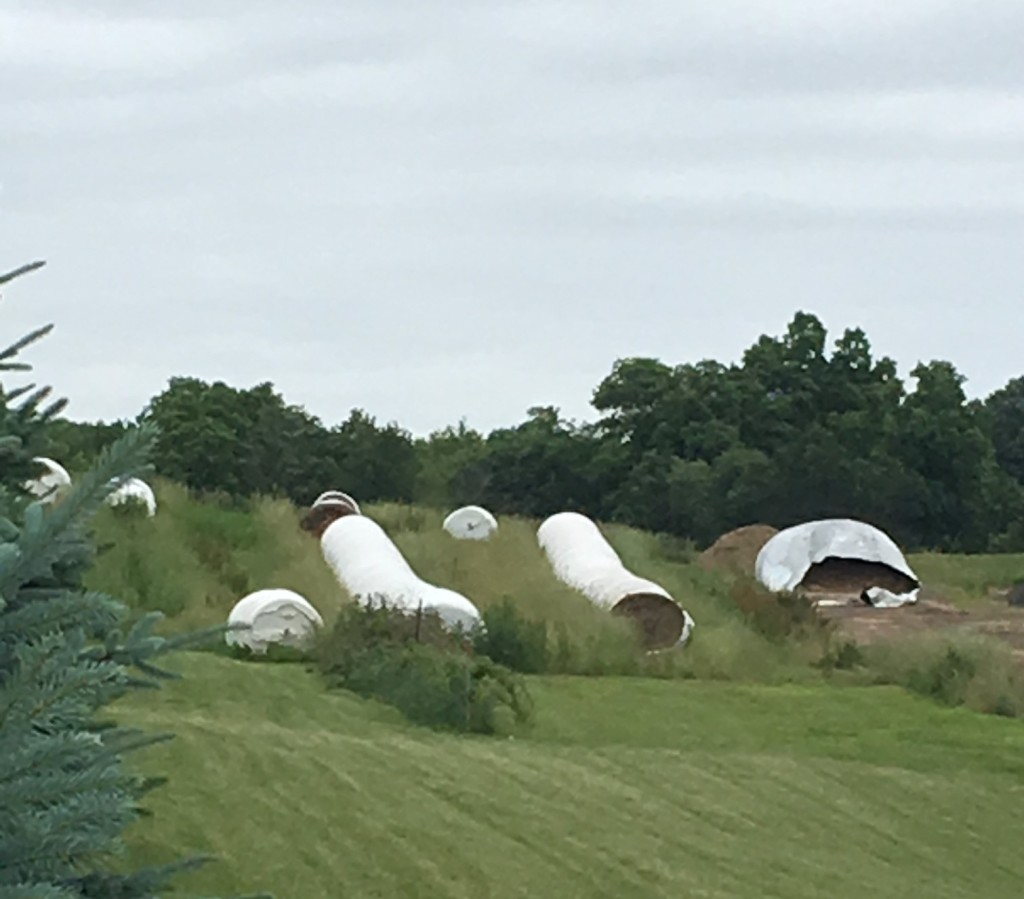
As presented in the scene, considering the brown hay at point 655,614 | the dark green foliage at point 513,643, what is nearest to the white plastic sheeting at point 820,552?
the brown hay at point 655,614

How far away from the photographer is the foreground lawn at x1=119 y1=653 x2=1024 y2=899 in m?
9.07

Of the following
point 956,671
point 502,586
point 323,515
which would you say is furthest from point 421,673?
point 323,515

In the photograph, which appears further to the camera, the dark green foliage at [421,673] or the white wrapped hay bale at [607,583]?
the white wrapped hay bale at [607,583]

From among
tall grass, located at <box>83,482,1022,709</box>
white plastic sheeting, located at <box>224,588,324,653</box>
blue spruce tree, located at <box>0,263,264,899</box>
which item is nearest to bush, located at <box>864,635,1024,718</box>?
tall grass, located at <box>83,482,1022,709</box>

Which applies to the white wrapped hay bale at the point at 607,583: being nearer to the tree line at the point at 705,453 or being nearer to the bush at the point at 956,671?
the bush at the point at 956,671

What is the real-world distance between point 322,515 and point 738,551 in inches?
352

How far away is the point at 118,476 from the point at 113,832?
0.64 metres

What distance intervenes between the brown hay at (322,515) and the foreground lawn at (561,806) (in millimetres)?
14755

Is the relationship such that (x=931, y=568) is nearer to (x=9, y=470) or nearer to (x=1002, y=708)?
(x=1002, y=708)

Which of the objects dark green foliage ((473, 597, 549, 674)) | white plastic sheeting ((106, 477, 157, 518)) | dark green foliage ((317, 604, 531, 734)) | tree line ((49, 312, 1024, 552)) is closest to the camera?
dark green foliage ((317, 604, 531, 734))

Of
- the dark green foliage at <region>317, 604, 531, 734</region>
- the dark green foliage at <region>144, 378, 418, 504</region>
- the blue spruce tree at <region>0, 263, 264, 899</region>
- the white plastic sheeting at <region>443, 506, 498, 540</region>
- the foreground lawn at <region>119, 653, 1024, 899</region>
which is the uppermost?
the dark green foliage at <region>144, 378, 418, 504</region>

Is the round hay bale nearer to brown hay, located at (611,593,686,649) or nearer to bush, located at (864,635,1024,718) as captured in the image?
brown hay, located at (611,593,686,649)

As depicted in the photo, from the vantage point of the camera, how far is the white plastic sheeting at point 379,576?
18.2 meters

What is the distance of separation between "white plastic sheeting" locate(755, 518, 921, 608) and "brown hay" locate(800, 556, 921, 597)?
15 cm
